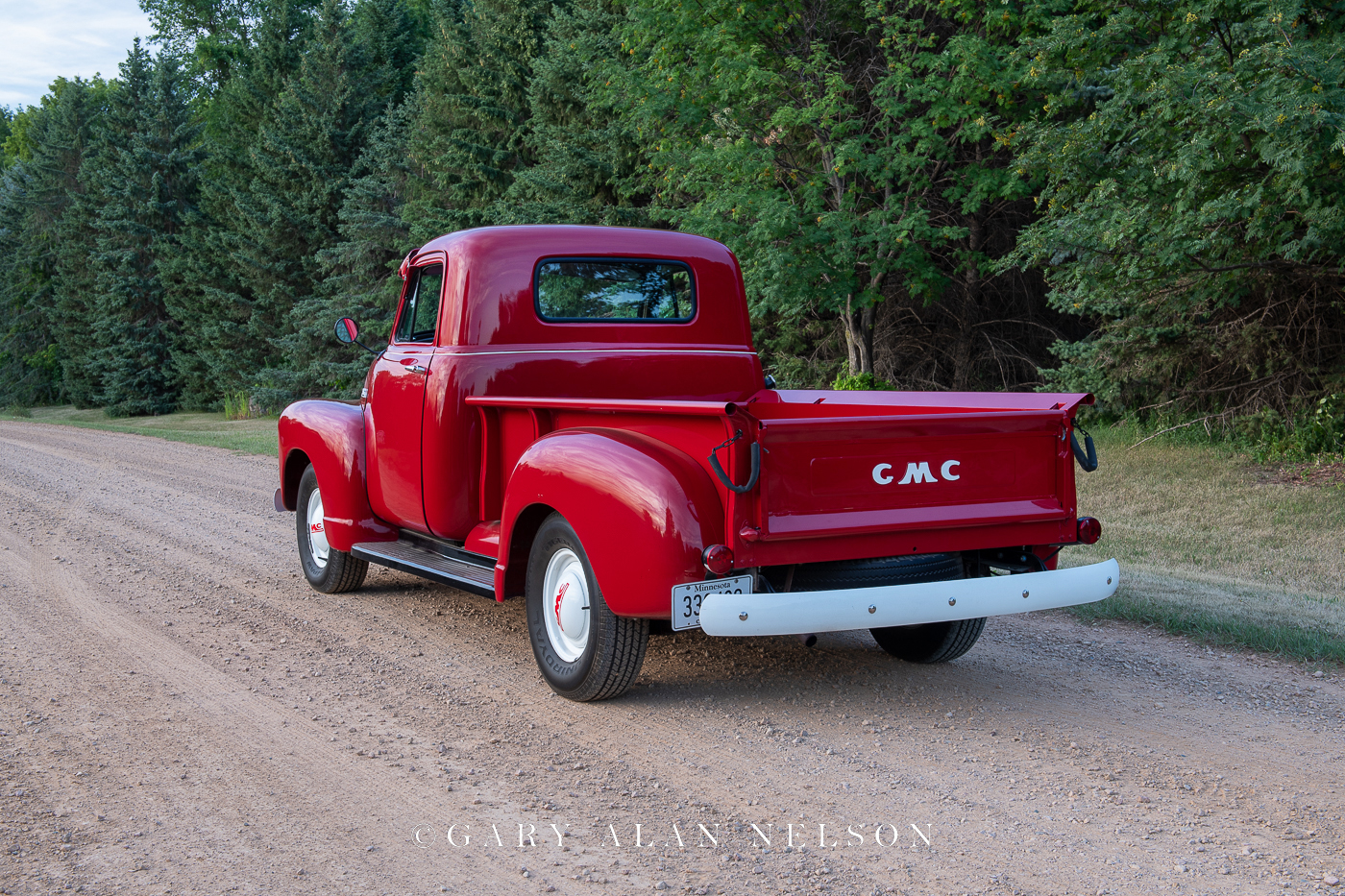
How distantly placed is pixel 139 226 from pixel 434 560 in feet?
119

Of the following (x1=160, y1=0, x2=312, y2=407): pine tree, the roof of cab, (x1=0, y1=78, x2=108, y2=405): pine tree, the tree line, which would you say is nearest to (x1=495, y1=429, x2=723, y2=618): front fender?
the roof of cab

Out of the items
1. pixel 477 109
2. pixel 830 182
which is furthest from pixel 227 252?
pixel 830 182

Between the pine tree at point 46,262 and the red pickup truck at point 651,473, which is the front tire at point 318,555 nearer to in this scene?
the red pickup truck at point 651,473

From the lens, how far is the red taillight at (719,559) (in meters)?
4.01

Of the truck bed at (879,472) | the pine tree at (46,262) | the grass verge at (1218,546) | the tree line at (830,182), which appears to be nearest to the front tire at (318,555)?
the truck bed at (879,472)

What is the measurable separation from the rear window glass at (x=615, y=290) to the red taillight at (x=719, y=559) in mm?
2327

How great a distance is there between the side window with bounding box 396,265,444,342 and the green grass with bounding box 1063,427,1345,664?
406cm

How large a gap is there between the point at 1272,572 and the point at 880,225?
8.55 meters

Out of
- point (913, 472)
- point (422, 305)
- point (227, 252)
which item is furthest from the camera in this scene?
point (227, 252)

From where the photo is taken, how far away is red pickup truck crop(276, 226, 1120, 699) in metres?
4.10

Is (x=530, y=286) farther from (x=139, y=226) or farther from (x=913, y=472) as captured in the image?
(x=139, y=226)

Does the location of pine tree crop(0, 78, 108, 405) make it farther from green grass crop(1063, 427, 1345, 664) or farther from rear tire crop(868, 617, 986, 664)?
rear tire crop(868, 617, 986, 664)

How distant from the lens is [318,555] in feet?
23.2

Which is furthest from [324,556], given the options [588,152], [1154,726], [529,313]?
[588,152]
